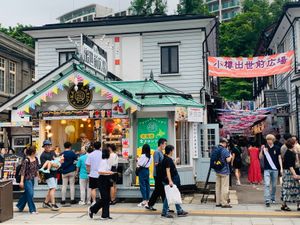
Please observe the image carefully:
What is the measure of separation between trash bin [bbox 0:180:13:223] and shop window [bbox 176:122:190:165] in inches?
255

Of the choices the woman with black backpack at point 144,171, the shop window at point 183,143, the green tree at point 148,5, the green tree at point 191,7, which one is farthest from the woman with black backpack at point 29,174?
the green tree at point 191,7

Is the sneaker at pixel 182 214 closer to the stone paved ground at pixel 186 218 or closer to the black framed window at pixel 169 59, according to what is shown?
the stone paved ground at pixel 186 218

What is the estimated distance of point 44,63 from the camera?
21.2m

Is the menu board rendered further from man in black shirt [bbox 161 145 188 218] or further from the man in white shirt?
man in black shirt [bbox 161 145 188 218]

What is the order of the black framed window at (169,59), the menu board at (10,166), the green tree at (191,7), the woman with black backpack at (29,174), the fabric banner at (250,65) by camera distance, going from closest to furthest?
the woman with black backpack at (29,174)
the menu board at (10,166)
the fabric banner at (250,65)
the black framed window at (169,59)
the green tree at (191,7)

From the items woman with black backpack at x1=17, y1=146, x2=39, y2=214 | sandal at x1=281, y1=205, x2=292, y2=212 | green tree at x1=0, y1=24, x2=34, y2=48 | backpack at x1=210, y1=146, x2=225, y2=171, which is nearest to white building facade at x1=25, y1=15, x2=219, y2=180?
backpack at x1=210, y1=146, x2=225, y2=171

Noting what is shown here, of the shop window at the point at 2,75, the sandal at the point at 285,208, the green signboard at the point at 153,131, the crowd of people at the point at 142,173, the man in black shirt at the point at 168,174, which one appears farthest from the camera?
the shop window at the point at 2,75

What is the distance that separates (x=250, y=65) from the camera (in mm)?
19531

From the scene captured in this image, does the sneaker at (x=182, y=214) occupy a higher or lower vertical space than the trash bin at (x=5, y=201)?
lower

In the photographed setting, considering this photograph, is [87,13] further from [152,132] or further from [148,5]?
[152,132]

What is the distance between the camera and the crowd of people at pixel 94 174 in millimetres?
10273

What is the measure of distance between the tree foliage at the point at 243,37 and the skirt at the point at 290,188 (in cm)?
3453

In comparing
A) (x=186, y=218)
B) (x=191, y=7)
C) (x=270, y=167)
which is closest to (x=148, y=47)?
(x=270, y=167)

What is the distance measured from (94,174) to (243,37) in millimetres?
41770
